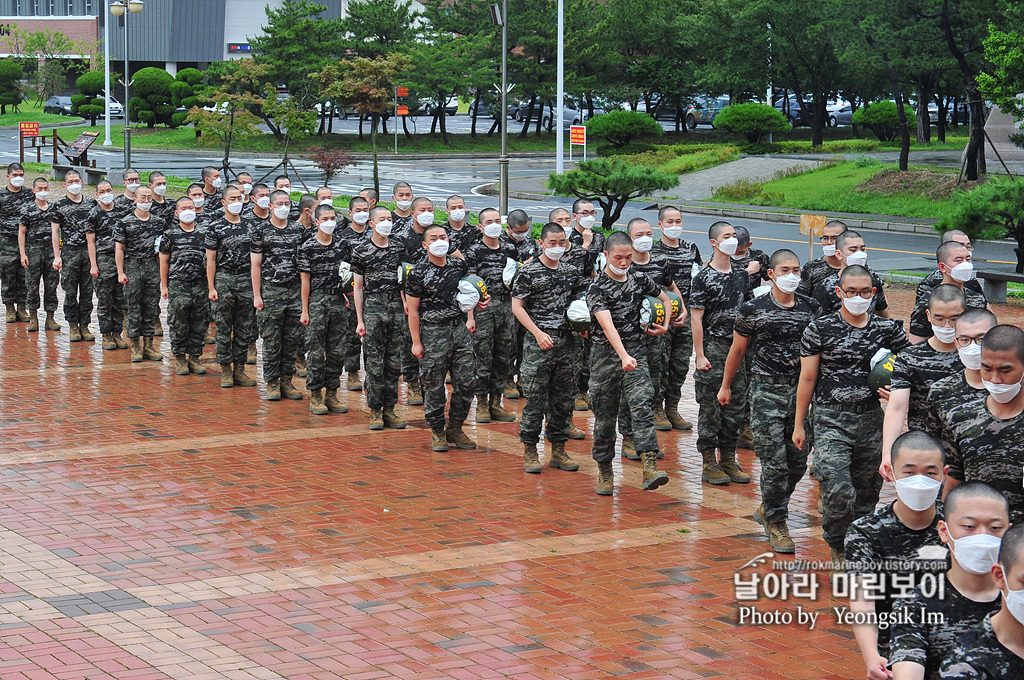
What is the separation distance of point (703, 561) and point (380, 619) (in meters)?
2.28

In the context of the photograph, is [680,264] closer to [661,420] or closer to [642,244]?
[642,244]

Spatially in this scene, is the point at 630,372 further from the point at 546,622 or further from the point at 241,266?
the point at 241,266

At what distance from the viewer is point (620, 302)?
402 inches

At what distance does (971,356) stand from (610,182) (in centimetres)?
1971

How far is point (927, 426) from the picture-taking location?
680 cm

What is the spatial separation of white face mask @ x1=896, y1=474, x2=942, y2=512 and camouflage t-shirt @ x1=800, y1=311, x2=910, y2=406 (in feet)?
9.11

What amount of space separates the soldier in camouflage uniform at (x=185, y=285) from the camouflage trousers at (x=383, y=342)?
3.09 meters

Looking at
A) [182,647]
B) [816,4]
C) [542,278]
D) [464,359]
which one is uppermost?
[816,4]

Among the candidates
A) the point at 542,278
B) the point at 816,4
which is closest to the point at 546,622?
the point at 542,278

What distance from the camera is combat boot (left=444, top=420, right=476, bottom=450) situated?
38.8 ft

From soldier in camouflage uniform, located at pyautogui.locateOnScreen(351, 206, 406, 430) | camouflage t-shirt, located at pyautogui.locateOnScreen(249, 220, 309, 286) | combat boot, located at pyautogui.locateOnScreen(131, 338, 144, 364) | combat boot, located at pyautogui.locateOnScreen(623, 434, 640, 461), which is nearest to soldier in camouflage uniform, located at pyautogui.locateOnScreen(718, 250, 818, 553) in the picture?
combat boot, located at pyautogui.locateOnScreen(623, 434, 640, 461)

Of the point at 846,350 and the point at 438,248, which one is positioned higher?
the point at 438,248

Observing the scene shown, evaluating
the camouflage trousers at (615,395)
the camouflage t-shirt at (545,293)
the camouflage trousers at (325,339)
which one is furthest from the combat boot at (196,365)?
the camouflage trousers at (615,395)

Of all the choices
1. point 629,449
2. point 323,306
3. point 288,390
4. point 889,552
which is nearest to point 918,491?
point 889,552
